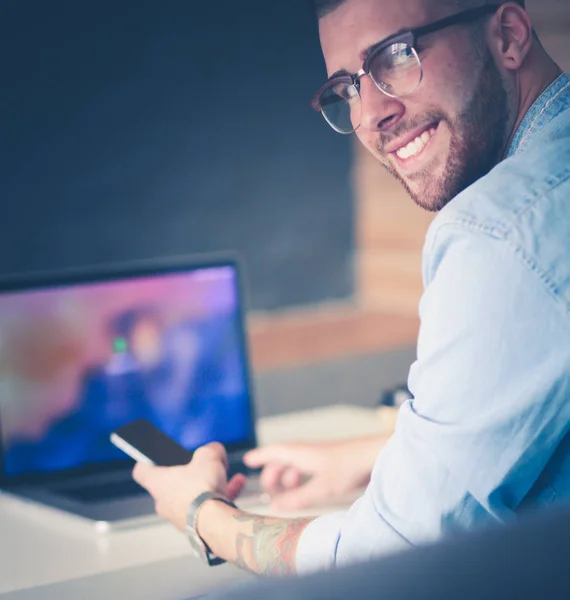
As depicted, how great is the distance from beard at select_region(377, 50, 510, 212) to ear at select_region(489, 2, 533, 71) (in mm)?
15

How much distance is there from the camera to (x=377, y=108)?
1.13 m

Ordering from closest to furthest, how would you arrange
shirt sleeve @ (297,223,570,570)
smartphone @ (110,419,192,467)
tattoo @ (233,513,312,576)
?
shirt sleeve @ (297,223,570,570) → tattoo @ (233,513,312,576) → smartphone @ (110,419,192,467)

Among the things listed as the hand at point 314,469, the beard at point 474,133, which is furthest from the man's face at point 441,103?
the hand at point 314,469

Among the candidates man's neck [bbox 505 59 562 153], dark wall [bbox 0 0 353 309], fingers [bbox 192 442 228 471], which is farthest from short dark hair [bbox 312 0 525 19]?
dark wall [bbox 0 0 353 309]

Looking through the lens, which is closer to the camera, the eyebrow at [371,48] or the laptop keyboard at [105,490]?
the eyebrow at [371,48]

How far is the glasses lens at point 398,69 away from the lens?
1070 millimetres

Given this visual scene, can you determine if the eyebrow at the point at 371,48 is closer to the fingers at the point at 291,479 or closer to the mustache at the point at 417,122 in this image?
the mustache at the point at 417,122

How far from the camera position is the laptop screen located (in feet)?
4.64

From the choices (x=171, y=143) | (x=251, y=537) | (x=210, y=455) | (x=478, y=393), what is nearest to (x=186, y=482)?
(x=210, y=455)

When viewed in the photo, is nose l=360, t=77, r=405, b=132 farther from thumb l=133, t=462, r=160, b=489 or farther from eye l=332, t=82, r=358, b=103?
thumb l=133, t=462, r=160, b=489

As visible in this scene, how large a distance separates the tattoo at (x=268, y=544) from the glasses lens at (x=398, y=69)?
20.7 inches

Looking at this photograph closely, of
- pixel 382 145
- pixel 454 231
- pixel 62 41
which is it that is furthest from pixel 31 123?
pixel 454 231

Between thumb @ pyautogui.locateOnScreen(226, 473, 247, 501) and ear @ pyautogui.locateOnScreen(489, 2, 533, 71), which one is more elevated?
ear @ pyautogui.locateOnScreen(489, 2, 533, 71)

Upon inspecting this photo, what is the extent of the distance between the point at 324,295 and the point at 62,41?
1.28 metres
